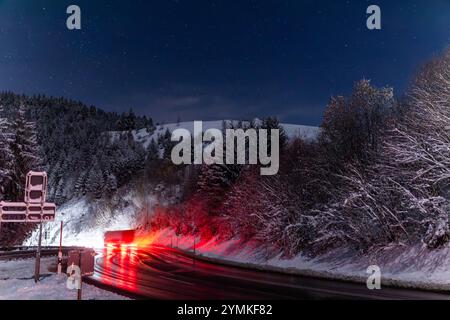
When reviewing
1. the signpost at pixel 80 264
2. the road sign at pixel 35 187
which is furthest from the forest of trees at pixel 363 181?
the road sign at pixel 35 187

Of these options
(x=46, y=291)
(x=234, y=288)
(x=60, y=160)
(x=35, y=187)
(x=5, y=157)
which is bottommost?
(x=234, y=288)

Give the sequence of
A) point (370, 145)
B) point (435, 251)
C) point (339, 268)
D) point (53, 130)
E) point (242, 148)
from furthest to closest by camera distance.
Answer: point (53, 130) < point (242, 148) < point (370, 145) < point (339, 268) < point (435, 251)

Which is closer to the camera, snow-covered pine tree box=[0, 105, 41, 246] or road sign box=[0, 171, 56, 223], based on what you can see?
road sign box=[0, 171, 56, 223]

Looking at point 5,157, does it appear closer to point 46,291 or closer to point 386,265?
point 46,291

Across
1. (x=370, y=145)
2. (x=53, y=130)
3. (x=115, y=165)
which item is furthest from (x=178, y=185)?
(x=53, y=130)

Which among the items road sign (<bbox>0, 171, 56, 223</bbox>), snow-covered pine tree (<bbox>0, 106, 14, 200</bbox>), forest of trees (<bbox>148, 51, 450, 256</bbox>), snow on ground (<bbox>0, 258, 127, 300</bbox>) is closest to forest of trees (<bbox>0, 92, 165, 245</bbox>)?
snow-covered pine tree (<bbox>0, 106, 14, 200</bbox>)

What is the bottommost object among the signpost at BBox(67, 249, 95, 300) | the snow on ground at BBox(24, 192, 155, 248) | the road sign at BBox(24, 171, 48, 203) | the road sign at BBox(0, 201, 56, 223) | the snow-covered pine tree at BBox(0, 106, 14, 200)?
the snow on ground at BBox(24, 192, 155, 248)

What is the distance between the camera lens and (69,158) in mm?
153875

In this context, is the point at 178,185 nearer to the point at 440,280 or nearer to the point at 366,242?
the point at 366,242

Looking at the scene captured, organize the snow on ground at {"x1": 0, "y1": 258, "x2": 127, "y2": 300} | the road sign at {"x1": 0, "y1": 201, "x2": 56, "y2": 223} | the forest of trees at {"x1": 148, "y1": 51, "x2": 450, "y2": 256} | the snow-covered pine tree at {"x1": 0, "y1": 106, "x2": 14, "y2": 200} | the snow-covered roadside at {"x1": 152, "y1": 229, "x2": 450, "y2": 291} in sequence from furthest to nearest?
the snow-covered pine tree at {"x1": 0, "y1": 106, "x2": 14, "y2": 200}
the forest of trees at {"x1": 148, "y1": 51, "x2": 450, "y2": 256}
the snow-covered roadside at {"x1": 152, "y1": 229, "x2": 450, "y2": 291}
the road sign at {"x1": 0, "y1": 201, "x2": 56, "y2": 223}
the snow on ground at {"x1": 0, "y1": 258, "x2": 127, "y2": 300}

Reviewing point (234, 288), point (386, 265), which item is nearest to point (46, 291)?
point (234, 288)

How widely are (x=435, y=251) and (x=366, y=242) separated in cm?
487

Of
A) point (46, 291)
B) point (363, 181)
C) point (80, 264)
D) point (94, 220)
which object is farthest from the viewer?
point (94, 220)

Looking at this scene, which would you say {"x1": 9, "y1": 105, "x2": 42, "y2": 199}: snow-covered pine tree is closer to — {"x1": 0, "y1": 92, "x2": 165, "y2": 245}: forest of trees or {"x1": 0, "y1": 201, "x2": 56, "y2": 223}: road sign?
{"x1": 0, "y1": 92, "x2": 165, "y2": 245}: forest of trees
